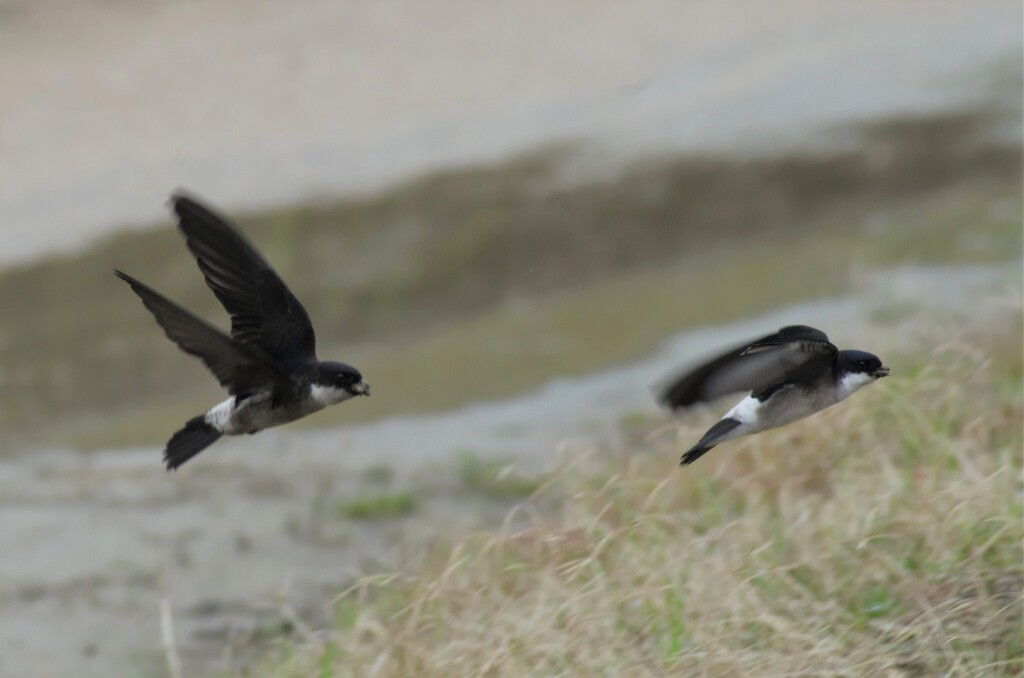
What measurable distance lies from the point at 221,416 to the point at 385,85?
877 centimetres

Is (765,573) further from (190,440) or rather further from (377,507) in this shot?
(377,507)

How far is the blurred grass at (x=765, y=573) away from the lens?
13.1 feet

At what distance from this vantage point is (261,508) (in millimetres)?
6633

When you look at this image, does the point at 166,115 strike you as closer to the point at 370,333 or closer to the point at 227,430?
the point at 370,333

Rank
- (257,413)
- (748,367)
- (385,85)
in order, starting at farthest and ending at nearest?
(385,85) → (257,413) → (748,367)

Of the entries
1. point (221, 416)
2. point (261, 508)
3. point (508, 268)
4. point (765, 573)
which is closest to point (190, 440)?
point (221, 416)

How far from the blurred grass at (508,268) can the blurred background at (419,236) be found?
25 millimetres

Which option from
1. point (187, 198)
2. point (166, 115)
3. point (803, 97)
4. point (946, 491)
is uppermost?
point (166, 115)

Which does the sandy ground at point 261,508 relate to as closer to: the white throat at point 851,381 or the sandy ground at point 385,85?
the sandy ground at point 385,85

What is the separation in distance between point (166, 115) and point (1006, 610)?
7.45 m

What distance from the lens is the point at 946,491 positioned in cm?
446

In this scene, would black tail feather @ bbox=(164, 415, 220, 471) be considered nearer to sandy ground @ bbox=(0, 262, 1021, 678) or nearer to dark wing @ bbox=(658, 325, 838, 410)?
dark wing @ bbox=(658, 325, 838, 410)

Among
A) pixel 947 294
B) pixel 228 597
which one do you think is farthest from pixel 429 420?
pixel 947 294

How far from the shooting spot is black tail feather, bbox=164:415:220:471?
243 centimetres
